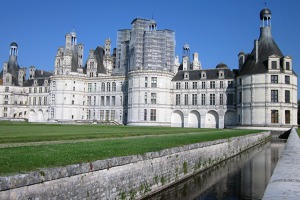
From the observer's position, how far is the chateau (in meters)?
48.8

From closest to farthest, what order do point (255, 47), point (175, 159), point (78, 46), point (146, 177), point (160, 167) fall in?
point (146, 177)
point (160, 167)
point (175, 159)
point (255, 47)
point (78, 46)

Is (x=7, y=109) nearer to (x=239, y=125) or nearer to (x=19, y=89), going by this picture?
(x=19, y=89)

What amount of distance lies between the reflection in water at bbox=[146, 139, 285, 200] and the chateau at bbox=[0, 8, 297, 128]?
96.6 feet

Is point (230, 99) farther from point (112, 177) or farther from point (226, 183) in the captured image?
point (112, 177)

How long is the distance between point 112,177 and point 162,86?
46.2 metres

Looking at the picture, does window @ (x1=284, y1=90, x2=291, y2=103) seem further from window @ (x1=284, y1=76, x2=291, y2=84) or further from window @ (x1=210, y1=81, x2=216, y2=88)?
window @ (x1=210, y1=81, x2=216, y2=88)

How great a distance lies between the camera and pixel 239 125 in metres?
51.5

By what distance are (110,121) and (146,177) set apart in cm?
4824

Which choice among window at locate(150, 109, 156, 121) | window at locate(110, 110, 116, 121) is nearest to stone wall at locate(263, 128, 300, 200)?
window at locate(150, 109, 156, 121)

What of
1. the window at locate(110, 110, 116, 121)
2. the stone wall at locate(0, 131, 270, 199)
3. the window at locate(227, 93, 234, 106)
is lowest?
the stone wall at locate(0, 131, 270, 199)

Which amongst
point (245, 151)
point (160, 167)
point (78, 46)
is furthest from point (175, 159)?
point (78, 46)

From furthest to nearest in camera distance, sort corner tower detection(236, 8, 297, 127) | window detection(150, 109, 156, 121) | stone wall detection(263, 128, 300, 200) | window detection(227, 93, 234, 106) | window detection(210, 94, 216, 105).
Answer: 1. window detection(210, 94, 216, 105)
2. window detection(150, 109, 156, 121)
3. window detection(227, 93, 234, 106)
4. corner tower detection(236, 8, 297, 127)
5. stone wall detection(263, 128, 300, 200)

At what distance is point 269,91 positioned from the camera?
4834cm

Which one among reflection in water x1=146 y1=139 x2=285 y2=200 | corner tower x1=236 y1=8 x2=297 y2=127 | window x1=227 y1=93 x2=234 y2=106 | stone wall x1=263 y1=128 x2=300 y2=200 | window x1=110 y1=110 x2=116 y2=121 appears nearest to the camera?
stone wall x1=263 y1=128 x2=300 y2=200
